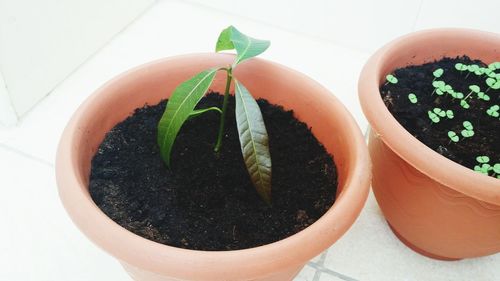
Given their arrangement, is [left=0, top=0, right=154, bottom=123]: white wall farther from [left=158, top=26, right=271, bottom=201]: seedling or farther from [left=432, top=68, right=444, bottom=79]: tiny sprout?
[left=432, top=68, right=444, bottom=79]: tiny sprout

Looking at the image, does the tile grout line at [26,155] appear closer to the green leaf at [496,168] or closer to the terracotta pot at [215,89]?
the terracotta pot at [215,89]

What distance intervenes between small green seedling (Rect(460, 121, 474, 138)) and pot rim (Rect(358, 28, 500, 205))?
110 millimetres

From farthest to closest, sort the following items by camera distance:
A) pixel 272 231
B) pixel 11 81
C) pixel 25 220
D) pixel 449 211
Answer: pixel 11 81, pixel 25 220, pixel 449 211, pixel 272 231

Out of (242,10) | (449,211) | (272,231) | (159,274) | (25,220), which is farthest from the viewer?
(242,10)

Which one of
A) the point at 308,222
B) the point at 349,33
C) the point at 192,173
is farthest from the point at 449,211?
the point at 349,33

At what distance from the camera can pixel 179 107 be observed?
2.39 ft

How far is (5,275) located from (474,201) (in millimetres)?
902

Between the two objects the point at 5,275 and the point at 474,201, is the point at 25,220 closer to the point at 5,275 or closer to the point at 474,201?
the point at 5,275

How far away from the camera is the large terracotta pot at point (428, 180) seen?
30.0 inches

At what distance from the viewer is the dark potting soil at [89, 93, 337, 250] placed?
72cm

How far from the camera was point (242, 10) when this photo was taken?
165 cm

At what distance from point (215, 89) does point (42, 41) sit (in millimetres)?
558

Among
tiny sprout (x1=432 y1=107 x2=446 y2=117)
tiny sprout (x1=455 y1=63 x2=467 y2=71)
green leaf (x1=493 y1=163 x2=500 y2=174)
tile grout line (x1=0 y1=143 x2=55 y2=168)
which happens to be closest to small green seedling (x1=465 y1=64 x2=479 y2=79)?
tiny sprout (x1=455 y1=63 x2=467 y2=71)

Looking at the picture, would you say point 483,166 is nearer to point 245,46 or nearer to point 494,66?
point 494,66
